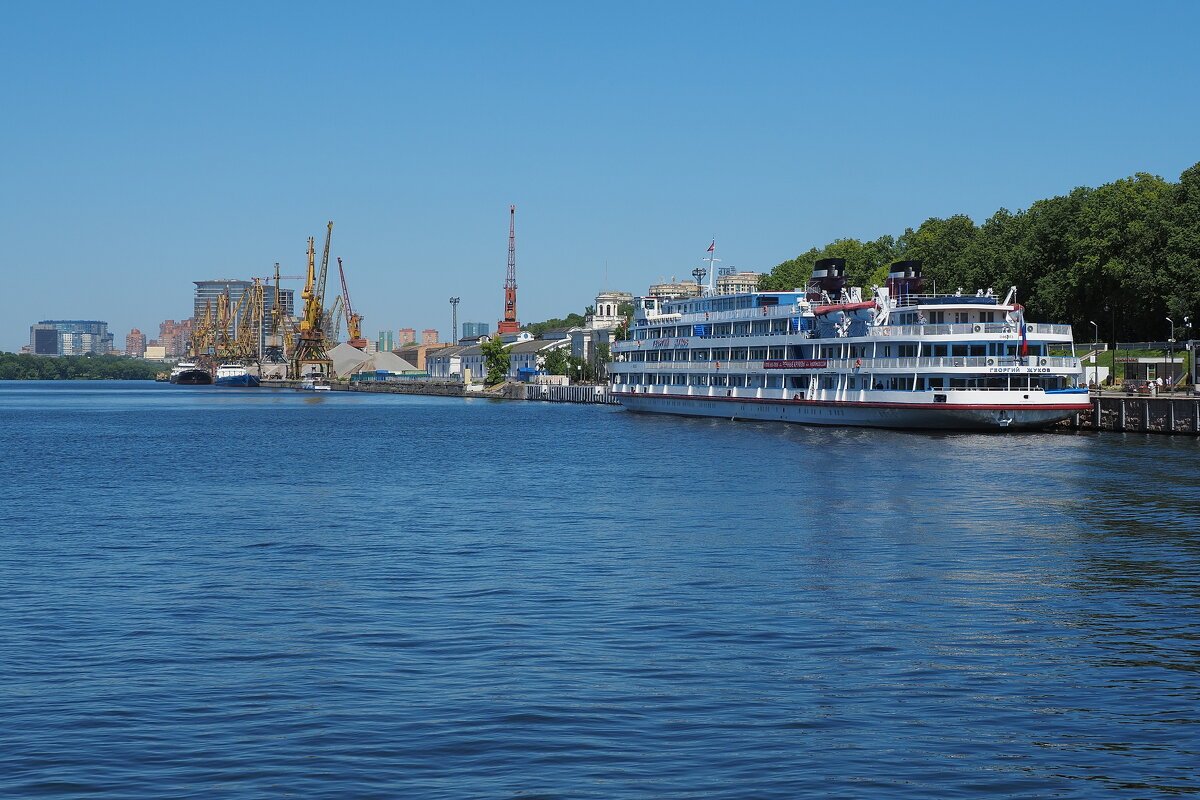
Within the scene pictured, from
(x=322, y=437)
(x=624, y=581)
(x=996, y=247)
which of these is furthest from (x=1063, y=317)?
(x=624, y=581)

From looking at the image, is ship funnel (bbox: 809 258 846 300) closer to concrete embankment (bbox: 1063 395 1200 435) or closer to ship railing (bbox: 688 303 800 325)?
ship railing (bbox: 688 303 800 325)

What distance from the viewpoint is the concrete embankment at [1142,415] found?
3418 inches

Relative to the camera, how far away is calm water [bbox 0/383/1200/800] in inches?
690

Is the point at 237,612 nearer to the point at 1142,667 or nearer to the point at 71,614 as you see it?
the point at 71,614

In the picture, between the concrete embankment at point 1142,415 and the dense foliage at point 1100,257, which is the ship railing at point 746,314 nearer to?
the concrete embankment at point 1142,415

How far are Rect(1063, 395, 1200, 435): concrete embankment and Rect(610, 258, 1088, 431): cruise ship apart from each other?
461 cm

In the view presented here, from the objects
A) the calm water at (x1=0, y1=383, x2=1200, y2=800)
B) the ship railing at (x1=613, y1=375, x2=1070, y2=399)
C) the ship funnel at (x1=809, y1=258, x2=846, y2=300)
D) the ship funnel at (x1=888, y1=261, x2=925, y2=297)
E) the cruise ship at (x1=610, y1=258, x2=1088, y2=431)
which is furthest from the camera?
the ship funnel at (x1=809, y1=258, x2=846, y2=300)

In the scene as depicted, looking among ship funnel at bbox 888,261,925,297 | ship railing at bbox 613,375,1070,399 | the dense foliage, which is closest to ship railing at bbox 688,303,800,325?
ship railing at bbox 613,375,1070,399

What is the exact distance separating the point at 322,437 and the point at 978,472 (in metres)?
58.8

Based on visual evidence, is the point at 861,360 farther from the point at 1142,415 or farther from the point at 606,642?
the point at 606,642

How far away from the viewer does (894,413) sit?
92.4 meters

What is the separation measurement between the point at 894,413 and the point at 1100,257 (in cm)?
4809

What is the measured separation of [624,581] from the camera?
31.4 meters

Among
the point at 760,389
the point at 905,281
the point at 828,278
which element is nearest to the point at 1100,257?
the point at 828,278
